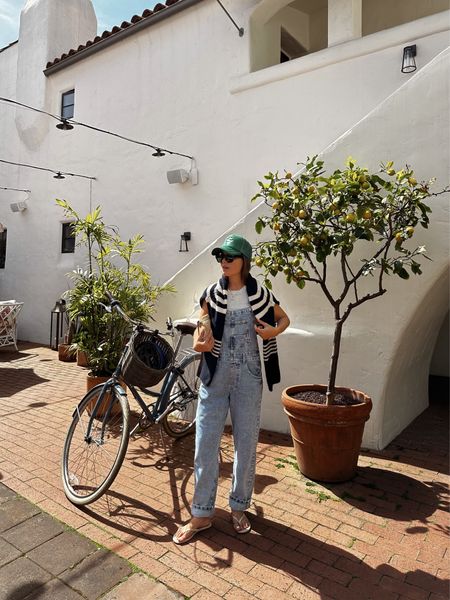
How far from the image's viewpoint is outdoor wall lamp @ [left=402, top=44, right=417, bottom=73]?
5445mm

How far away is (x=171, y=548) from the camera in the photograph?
8.38 feet

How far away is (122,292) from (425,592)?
3923 mm

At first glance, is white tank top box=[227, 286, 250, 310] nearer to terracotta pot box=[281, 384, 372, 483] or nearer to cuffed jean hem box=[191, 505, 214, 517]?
terracotta pot box=[281, 384, 372, 483]

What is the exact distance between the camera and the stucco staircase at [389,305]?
12.0ft

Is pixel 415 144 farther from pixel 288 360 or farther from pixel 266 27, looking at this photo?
pixel 266 27

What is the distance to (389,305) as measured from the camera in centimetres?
389

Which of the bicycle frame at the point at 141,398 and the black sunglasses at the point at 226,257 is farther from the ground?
the black sunglasses at the point at 226,257

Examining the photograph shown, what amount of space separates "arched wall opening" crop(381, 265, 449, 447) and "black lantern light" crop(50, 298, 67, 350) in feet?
23.6

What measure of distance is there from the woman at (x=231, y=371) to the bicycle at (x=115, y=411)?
0.64 meters

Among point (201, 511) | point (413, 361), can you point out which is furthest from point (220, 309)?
point (413, 361)

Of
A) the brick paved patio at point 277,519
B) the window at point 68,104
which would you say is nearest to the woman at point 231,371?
the brick paved patio at point 277,519

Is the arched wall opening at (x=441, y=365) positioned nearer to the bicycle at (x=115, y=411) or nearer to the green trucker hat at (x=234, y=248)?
the bicycle at (x=115, y=411)

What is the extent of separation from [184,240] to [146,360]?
4.38m

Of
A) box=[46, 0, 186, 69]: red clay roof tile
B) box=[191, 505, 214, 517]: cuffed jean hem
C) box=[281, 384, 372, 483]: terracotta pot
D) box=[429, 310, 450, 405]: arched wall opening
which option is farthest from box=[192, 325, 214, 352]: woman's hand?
box=[46, 0, 186, 69]: red clay roof tile
